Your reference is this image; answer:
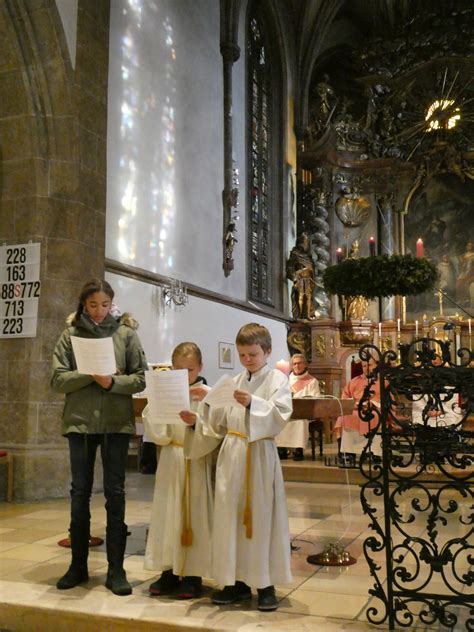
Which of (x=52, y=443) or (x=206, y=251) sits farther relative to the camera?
(x=206, y=251)

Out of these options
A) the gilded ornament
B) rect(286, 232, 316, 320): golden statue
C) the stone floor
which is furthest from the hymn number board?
the gilded ornament

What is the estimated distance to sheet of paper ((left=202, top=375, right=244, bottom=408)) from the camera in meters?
3.50

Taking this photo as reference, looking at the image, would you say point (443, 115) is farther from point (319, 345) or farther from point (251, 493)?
point (251, 493)

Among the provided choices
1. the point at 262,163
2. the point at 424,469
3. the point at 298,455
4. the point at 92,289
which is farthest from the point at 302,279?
the point at 424,469

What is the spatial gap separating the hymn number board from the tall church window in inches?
280

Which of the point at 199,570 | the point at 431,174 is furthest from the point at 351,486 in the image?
the point at 431,174

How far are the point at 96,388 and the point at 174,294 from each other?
5.78 meters

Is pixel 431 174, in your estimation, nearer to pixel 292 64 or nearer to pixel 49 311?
pixel 292 64

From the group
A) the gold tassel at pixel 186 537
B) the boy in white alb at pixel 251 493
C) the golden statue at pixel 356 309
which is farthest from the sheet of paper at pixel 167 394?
the golden statue at pixel 356 309

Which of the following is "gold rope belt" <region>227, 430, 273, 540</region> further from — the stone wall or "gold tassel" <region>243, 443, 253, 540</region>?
the stone wall

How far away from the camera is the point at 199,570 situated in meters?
3.74

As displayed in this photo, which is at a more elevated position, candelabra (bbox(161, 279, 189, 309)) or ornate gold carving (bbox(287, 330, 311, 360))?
candelabra (bbox(161, 279, 189, 309))

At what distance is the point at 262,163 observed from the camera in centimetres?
1524

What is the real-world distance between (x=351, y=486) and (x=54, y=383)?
4.82m
